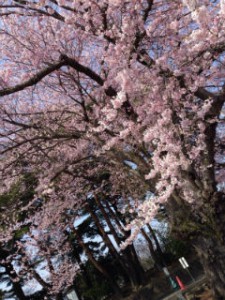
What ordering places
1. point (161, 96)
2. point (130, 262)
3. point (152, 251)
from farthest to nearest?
point (152, 251)
point (130, 262)
point (161, 96)

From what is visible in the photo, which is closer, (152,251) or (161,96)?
(161,96)

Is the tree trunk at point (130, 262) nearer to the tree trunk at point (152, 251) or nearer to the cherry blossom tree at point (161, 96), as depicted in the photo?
the tree trunk at point (152, 251)

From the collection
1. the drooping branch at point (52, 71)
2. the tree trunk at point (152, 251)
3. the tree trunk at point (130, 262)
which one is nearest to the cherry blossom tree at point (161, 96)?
the drooping branch at point (52, 71)

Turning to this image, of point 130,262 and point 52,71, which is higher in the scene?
point 52,71

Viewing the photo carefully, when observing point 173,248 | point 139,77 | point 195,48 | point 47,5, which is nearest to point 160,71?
point 139,77

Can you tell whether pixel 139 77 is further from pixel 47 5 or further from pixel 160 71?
pixel 47 5

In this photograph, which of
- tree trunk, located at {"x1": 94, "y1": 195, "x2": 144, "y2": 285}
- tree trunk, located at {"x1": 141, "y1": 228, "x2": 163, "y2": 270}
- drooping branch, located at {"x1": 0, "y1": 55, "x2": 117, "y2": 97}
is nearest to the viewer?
drooping branch, located at {"x1": 0, "y1": 55, "x2": 117, "y2": 97}

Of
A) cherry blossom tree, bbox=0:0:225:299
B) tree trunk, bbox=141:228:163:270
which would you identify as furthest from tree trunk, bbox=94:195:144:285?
cherry blossom tree, bbox=0:0:225:299

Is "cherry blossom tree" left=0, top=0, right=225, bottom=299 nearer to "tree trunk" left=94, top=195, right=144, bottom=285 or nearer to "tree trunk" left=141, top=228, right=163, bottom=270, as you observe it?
"tree trunk" left=94, top=195, right=144, bottom=285

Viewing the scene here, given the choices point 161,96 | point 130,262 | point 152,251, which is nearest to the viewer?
point 161,96

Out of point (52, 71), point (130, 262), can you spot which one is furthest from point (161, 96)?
point (130, 262)

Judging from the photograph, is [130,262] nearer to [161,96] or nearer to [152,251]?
[152,251]

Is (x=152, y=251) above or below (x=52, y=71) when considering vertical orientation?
below

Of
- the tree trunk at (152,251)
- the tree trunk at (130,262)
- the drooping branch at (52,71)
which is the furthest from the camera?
the tree trunk at (152,251)
